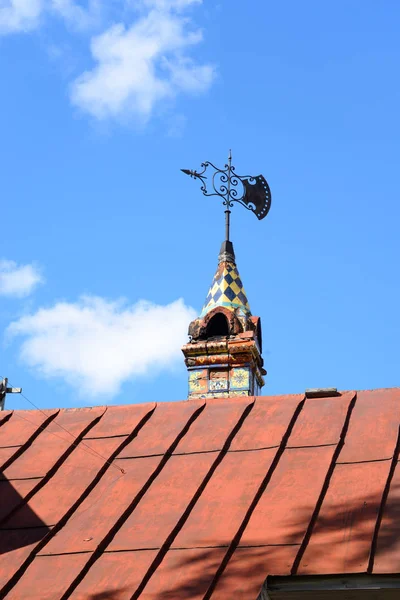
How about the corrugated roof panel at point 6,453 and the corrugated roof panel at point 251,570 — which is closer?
the corrugated roof panel at point 251,570

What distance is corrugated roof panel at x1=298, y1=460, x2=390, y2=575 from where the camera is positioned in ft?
19.7

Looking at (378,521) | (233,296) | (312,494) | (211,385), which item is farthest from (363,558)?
(233,296)

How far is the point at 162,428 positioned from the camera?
836 cm

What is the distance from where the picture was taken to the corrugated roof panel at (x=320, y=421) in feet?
25.0

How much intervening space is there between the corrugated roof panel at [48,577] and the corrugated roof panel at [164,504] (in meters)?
0.27

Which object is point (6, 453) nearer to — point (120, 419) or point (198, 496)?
point (120, 419)

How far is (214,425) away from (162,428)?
43cm

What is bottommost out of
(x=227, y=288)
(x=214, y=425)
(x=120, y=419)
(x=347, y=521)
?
(x=347, y=521)

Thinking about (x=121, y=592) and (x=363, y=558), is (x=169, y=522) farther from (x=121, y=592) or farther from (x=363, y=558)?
(x=363, y=558)

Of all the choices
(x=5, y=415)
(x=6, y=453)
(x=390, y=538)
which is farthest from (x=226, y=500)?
(x=5, y=415)

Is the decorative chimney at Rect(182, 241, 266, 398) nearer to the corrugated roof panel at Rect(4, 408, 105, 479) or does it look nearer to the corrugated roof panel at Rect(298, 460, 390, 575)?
the corrugated roof panel at Rect(4, 408, 105, 479)

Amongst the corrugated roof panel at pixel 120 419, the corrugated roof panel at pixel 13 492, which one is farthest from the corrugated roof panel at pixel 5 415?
the corrugated roof panel at pixel 13 492

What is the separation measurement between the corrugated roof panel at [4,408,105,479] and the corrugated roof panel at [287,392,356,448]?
1.80 m

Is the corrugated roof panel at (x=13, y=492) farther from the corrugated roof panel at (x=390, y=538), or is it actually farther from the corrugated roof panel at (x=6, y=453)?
the corrugated roof panel at (x=390, y=538)
